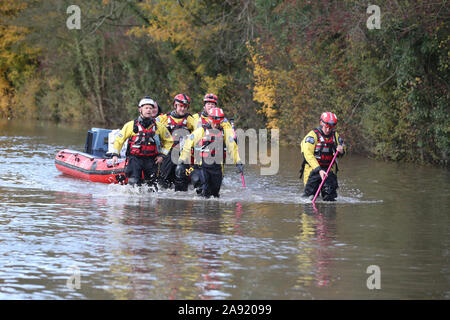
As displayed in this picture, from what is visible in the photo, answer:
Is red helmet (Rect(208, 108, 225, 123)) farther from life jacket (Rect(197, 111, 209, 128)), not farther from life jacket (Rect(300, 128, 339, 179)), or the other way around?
life jacket (Rect(300, 128, 339, 179))

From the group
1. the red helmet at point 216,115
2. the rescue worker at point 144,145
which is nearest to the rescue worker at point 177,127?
the rescue worker at point 144,145

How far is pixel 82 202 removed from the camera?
16.8 m

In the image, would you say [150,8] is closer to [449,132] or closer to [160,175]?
[449,132]

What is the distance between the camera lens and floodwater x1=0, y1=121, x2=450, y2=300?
31.5 feet

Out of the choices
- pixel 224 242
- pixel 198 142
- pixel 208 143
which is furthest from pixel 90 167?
pixel 224 242

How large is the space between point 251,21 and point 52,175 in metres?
15.1

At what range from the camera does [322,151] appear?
54.5ft

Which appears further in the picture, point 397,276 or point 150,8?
point 150,8

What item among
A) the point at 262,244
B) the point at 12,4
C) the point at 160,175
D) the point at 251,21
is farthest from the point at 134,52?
the point at 262,244

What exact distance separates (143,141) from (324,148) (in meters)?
3.61

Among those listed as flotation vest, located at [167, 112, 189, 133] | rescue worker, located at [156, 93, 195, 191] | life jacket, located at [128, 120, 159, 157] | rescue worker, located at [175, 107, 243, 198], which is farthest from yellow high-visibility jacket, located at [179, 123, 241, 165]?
flotation vest, located at [167, 112, 189, 133]

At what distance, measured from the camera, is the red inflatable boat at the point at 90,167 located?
20184 millimetres

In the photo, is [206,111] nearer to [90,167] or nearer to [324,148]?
[324,148]
